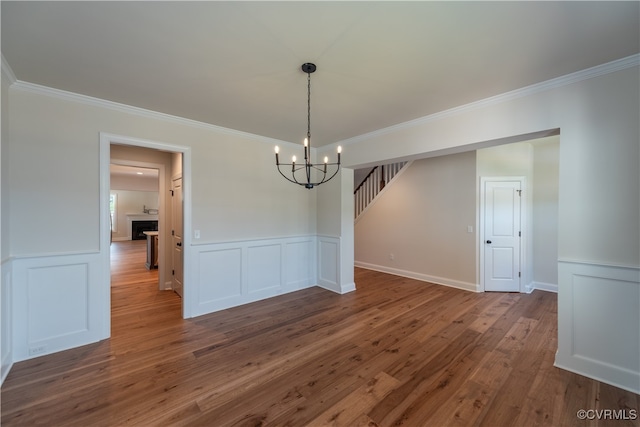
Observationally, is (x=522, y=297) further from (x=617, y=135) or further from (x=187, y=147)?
(x=187, y=147)

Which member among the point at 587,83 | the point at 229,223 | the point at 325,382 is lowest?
the point at 325,382

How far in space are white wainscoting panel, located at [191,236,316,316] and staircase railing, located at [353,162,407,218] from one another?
7.53ft

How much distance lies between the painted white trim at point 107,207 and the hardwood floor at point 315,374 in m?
0.32

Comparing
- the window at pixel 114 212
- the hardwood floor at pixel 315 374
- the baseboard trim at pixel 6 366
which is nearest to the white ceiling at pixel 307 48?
the baseboard trim at pixel 6 366

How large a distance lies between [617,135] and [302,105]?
288 cm

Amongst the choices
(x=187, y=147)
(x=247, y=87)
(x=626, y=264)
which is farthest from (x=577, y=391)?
(x=187, y=147)

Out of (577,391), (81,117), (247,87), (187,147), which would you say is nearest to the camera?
(577,391)

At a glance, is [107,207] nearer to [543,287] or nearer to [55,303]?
[55,303]

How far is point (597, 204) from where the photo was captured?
2.25 meters

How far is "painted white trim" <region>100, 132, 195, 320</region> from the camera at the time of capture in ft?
9.61

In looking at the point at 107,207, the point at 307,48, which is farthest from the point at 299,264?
the point at 307,48

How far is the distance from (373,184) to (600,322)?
4813mm

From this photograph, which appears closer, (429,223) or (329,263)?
(329,263)

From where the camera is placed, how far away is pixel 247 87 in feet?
8.50
